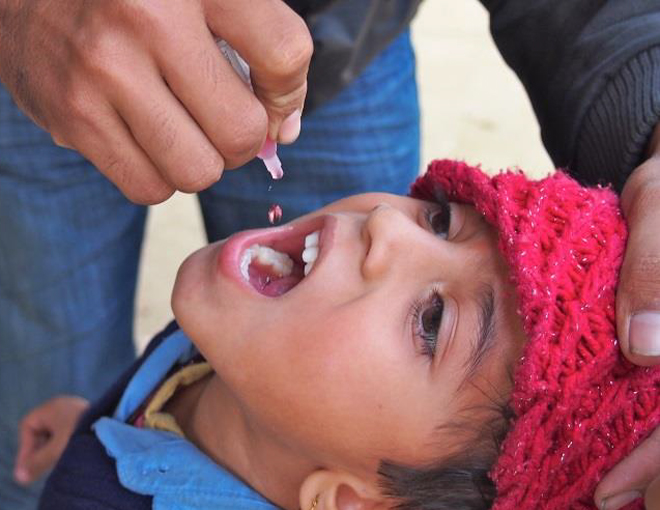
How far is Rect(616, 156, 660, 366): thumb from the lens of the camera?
0.83m

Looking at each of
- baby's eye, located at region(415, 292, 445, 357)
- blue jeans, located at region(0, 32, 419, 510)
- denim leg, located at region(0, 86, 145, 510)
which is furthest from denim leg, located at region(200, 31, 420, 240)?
baby's eye, located at region(415, 292, 445, 357)

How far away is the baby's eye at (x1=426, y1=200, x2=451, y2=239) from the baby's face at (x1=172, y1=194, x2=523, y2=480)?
2 centimetres

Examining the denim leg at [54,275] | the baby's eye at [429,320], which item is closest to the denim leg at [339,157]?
the denim leg at [54,275]

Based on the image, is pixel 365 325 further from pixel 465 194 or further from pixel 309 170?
pixel 309 170

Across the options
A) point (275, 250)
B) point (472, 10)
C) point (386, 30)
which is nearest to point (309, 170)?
point (386, 30)

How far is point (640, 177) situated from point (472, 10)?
2.67 m

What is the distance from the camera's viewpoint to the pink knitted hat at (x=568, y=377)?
89 cm

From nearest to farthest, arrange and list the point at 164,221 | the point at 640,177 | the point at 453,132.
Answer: the point at 640,177 → the point at 164,221 → the point at 453,132

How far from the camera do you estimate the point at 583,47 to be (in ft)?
3.71

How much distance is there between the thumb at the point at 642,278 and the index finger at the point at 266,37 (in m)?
0.36

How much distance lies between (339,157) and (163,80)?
690 mm

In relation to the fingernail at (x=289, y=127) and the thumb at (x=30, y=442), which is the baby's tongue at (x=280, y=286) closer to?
the fingernail at (x=289, y=127)

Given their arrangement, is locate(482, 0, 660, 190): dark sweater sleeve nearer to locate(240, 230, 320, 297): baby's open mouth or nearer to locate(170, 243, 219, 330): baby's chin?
locate(240, 230, 320, 297): baby's open mouth

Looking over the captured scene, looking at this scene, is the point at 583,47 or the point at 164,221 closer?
the point at 583,47
